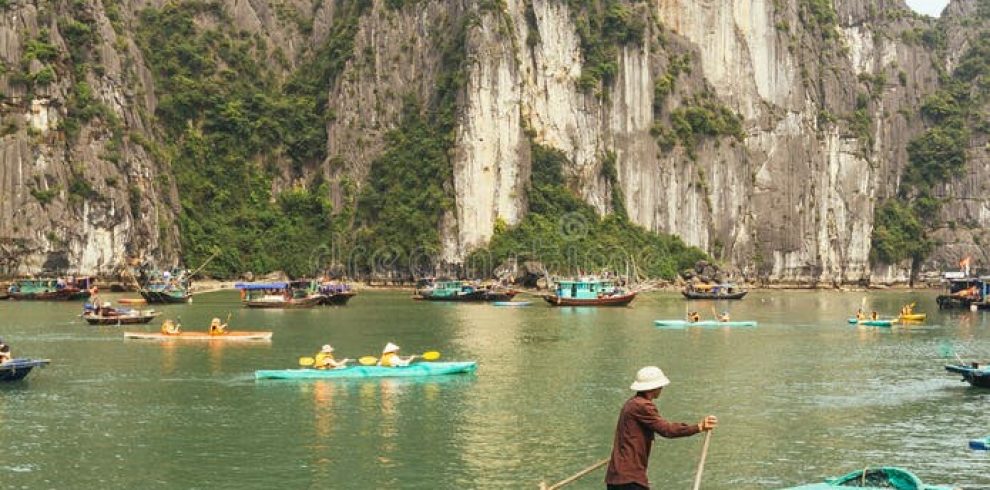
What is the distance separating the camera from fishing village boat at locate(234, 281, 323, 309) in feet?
260

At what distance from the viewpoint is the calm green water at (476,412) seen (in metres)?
24.0

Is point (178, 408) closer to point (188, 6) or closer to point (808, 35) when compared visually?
point (188, 6)

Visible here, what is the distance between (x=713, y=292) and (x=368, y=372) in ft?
218

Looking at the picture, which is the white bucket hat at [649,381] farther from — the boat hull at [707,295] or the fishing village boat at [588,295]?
the boat hull at [707,295]

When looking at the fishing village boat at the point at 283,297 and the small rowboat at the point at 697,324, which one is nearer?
the small rowboat at the point at 697,324

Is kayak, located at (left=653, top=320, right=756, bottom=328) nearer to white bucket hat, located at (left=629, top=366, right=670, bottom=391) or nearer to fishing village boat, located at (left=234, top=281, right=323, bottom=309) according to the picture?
fishing village boat, located at (left=234, top=281, right=323, bottom=309)

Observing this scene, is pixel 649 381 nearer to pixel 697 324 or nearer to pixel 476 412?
pixel 476 412

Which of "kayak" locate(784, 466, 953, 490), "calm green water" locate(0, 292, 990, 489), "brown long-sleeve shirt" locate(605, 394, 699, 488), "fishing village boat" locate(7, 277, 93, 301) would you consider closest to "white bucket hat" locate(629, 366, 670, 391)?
"brown long-sleeve shirt" locate(605, 394, 699, 488)

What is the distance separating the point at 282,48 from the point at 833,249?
74264mm

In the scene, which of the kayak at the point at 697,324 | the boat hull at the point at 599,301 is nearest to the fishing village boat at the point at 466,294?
the boat hull at the point at 599,301

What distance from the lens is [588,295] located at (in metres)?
86.1

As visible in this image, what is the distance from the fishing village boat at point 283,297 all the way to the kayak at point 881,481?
63689 mm

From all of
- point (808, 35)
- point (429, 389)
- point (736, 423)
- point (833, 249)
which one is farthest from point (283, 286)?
point (808, 35)

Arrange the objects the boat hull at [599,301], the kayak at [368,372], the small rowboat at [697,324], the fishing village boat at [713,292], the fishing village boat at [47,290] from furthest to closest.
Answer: the fishing village boat at [713,292] < the fishing village boat at [47,290] < the boat hull at [599,301] < the small rowboat at [697,324] < the kayak at [368,372]
